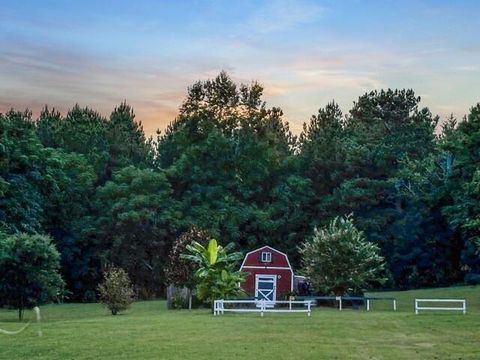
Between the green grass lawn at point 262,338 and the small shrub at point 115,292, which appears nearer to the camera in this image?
the green grass lawn at point 262,338

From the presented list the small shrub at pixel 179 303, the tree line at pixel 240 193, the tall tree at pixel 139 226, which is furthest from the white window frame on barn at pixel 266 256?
the tall tree at pixel 139 226

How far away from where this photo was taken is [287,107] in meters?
84.9

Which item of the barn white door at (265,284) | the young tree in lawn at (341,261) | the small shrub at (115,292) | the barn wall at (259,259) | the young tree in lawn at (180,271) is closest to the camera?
the small shrub at (115,292)

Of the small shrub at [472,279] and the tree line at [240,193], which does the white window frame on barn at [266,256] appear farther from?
the small shrub at [472,279]

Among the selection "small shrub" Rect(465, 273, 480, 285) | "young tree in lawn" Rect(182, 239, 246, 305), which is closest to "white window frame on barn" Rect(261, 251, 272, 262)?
"young tree in lawn" Rect(182, 239, 246, 305)

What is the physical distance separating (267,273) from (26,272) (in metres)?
17.6

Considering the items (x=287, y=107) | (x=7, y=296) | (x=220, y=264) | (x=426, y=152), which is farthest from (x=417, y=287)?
(x=7, y=296)

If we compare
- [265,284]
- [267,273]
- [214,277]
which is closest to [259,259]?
[267,273]

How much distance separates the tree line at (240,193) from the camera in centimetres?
6712

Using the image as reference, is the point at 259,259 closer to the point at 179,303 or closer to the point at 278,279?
the point at 278,279

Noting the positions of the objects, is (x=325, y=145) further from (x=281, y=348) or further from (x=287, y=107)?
(x=281, y=348)

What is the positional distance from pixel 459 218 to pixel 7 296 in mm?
34143

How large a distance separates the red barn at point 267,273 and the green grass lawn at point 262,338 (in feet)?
56.2

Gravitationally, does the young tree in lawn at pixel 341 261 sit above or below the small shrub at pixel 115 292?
above
